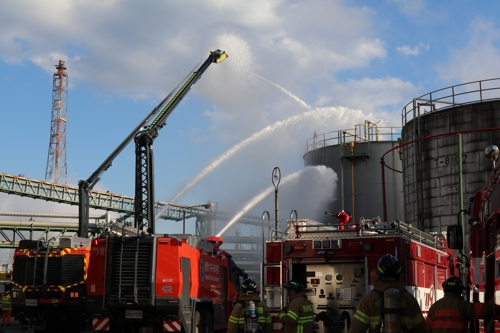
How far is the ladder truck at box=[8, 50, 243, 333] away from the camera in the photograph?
14453 millimetres

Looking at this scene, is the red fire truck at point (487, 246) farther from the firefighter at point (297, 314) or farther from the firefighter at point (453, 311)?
the firefighter at point (297, 314)

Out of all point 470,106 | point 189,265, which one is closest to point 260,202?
point 470,106

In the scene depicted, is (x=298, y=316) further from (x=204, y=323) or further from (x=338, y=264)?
(x=204, y=323)

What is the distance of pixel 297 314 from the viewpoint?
28.2ft

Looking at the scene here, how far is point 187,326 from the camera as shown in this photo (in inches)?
572

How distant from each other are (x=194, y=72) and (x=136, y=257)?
17.4m

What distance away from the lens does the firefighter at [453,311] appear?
22.1 ft

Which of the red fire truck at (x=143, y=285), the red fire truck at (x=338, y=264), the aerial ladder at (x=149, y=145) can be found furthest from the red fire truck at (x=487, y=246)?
the aerial ladder at (x=149, y=145)

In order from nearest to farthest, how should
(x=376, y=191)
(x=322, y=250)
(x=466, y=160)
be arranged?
(x=322, y=250)
(x=466, y=160)
(x=376, y=191)

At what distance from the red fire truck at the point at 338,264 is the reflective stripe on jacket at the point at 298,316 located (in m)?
4.13

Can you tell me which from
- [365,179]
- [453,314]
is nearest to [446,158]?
[365,179]

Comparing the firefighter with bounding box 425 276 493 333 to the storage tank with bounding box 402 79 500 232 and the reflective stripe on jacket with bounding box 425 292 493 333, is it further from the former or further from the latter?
the storage tank with bounding box 402 79 500 232

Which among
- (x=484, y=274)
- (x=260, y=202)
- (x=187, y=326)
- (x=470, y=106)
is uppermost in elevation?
(x=470, y=106)

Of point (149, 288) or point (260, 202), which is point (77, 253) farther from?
point (260, 202)
